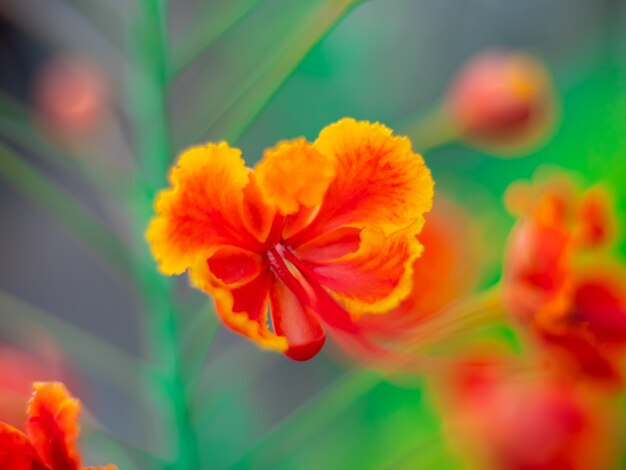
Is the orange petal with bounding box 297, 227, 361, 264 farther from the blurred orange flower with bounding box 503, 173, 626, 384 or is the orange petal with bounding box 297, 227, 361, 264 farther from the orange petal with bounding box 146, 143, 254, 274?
the blurred orange flower with bounding box 503, 173, 626, 384

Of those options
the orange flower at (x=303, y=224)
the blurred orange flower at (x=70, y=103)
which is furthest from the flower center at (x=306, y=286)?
the blurred orange flower at (x=70, y=103)

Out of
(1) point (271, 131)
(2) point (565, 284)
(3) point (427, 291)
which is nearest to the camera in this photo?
(2) point (565, 284)

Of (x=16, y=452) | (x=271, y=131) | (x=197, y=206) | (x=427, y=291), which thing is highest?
(x=271, y=131)

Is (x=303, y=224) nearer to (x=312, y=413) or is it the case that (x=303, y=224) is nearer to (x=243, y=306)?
(x=243, y=306)

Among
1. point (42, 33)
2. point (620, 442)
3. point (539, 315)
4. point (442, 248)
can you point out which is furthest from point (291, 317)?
point (42, 33)

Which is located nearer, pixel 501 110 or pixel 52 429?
pixel 52 429

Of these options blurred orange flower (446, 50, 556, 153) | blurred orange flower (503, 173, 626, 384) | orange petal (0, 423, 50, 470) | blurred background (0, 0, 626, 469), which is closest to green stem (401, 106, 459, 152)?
blurred orange flower (446, 50, 556, 153)

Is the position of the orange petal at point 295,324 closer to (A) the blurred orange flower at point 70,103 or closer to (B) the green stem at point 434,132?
(B) the green stem at point 434,132

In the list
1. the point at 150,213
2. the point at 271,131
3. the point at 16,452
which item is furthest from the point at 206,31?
the point at 271,131

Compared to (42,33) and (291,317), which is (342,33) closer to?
(42,33)
